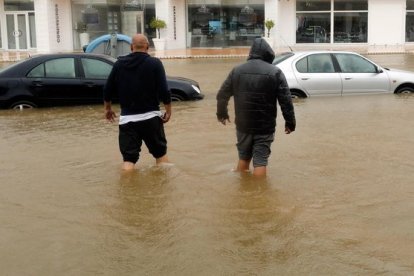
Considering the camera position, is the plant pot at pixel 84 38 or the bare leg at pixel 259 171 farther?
the plant pot at pixel 84 38

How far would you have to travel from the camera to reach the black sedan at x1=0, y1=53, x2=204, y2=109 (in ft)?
42.4

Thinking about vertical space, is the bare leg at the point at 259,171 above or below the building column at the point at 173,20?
below

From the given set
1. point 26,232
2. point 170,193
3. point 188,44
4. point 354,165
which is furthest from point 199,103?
point 188,44

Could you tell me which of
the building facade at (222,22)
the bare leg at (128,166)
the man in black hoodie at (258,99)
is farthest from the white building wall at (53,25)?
the man in black hoodie at (258,99)

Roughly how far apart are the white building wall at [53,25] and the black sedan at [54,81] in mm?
24761

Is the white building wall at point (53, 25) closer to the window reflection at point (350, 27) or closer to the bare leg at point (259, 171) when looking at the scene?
the window reflection at point (350, 27)

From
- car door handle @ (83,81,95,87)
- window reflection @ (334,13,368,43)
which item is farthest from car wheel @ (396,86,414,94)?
window reflection @ (334,13,368,43)

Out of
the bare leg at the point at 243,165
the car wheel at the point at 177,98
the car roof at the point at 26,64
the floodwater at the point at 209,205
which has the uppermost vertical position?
the car roof at the point at 26,64

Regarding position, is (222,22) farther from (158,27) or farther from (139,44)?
(139,44)

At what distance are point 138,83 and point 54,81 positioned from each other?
655cm

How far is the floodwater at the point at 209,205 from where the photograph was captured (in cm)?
500

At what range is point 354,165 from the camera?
316 inches

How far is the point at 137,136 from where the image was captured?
7184mm

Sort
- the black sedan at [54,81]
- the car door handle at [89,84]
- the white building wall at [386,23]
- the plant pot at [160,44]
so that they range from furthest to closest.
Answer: the white building wall at [386,23] < the plant pot at [160,44] < the car door handle at [89,84] < the black sedan at [54,81]
